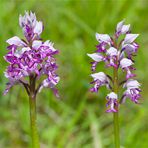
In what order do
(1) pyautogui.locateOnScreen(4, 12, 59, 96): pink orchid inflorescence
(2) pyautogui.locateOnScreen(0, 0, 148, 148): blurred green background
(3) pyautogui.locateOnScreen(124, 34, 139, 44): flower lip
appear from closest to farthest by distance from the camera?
(1) pyautogui.locateOnScreen(4, 12, 59, 96): pink orchid inflorescence, (3) pyautogui.locateOnScreen(124, 34, 139, 44): flower lip, (2) pyautogui.locateOnScreen(0, 0, 148, 148): blurred green background

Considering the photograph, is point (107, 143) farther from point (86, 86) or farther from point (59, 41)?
point (59, 41)

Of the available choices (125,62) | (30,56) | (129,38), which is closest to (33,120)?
(30,56)

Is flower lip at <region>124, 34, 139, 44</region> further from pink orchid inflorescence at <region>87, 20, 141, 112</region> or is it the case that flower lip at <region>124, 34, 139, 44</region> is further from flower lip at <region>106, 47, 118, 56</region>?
flower lip at <region>106, 47, 118, 56</region>

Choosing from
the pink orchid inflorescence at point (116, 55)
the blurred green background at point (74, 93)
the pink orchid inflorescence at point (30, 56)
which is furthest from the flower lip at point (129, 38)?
the blurred green background at point (74, 93)

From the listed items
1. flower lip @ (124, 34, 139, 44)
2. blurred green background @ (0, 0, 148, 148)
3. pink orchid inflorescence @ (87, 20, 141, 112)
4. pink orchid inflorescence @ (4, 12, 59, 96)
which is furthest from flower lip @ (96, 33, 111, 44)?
blurred green background @ (0, 0, 148, 148)

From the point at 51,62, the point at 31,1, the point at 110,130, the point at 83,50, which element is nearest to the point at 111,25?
the point at 83,50

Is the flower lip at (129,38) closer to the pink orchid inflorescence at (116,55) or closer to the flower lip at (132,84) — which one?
the pink orchid inflorescence at (116,55)

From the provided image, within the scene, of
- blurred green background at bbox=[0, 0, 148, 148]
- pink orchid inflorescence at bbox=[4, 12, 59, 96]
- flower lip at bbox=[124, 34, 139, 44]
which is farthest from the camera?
blurred green background at bbox=[0, 0, 148, 148]

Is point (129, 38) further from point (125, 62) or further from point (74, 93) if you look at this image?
point (74, 93)
